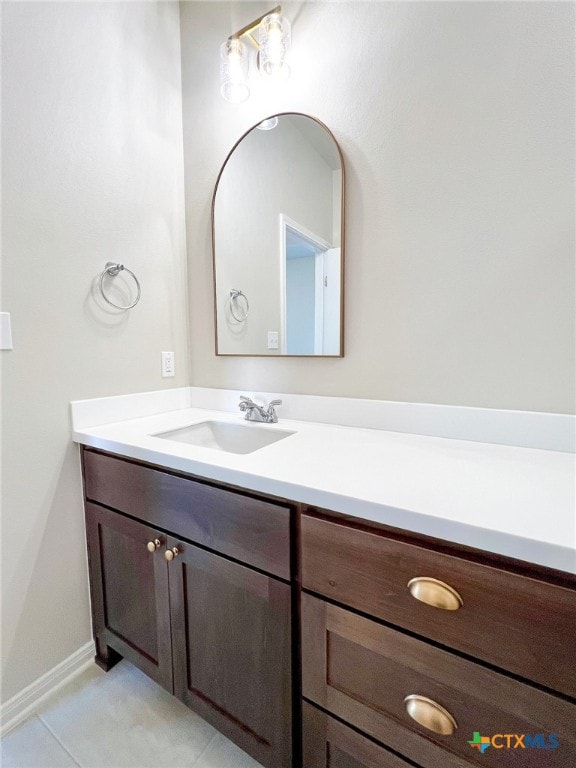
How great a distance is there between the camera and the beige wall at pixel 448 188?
3.03ft

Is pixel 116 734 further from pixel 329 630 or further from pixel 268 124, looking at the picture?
pixel 268 124

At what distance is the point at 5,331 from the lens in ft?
3.39

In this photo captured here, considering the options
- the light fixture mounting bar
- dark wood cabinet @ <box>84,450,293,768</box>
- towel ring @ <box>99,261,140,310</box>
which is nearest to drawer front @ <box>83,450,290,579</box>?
dark wood cabinet @ <box>84,450,293,768</box>

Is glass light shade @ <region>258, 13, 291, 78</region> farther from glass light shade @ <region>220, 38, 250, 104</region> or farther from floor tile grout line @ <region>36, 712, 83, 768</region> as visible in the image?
floor tile grout line @ <region>36, 712, 83, 768</region>

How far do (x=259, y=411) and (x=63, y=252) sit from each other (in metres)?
0.86

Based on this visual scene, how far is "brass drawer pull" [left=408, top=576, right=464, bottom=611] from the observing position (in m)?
0.60

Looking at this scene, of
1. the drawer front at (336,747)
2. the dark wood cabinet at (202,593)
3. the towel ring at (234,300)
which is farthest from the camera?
the towel ring at (234,300)

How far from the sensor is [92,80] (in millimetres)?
1210

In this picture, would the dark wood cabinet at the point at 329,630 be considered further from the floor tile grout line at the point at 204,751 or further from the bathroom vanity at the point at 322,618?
the floor tile grout line at the point at 204,751

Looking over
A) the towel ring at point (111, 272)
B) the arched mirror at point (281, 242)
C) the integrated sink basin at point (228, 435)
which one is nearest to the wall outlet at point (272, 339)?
the arched mirror at point (281, 242)

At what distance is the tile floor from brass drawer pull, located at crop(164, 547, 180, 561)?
0.60 meters

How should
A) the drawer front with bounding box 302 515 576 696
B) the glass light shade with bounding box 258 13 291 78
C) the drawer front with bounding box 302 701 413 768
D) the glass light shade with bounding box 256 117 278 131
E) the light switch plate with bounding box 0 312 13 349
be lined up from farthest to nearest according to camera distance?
the glass light shade with bounding box 256 117 278 131
the glass light shade with bounding box 258 13 291 78
the light switch plate with bounding box 0 312 13 349
the drawer front with bounding box 302 701 413 768
the drawer front with bounding box 302 515 576 696

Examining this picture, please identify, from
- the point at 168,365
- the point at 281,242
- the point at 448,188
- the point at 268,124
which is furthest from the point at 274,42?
the point at 168,365

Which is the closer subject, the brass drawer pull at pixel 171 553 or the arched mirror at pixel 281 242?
the brass drawer pull at pixel 171 553
